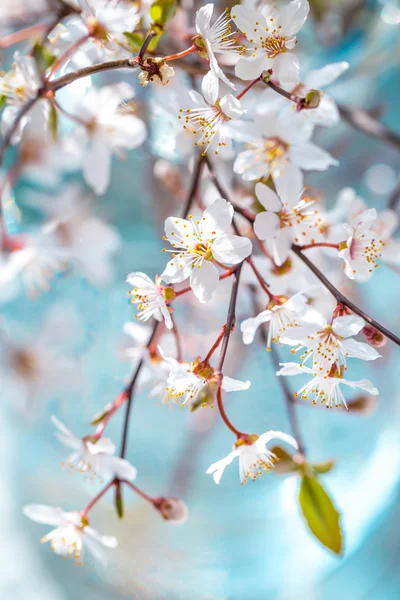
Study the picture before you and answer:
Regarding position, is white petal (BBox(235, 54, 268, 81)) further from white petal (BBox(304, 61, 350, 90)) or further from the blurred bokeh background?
the blurred bokeh background

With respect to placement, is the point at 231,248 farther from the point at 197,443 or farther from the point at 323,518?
the point at 197,443

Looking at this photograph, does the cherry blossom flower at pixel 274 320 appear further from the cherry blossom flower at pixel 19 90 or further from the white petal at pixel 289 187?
the cherry blossom flower at pixel 19 90

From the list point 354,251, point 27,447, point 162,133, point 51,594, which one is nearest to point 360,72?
point 162,133

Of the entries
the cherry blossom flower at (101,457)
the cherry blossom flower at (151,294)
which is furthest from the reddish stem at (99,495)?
the cherry blossom flower at (151,294)

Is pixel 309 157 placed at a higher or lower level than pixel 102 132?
lower

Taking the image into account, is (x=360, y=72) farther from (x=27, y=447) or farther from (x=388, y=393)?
(x=27, y=447)

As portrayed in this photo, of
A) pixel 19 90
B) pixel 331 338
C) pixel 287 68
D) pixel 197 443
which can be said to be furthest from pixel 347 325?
pixel 197 443
